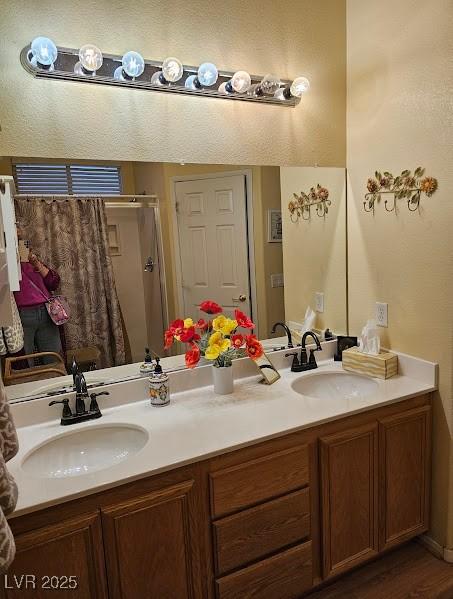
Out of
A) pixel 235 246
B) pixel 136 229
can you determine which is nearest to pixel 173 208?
pixel 136 229

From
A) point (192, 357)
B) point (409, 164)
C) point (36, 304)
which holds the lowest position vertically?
point (192, 357)

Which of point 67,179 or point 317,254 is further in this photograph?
point 317,254

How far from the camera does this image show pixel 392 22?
1865 millimetres

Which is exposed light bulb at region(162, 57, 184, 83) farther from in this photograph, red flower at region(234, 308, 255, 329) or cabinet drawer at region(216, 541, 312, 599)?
cabinet drawer at region(216, 541, 312, 599)

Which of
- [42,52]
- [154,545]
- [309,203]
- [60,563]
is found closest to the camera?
[60,563]

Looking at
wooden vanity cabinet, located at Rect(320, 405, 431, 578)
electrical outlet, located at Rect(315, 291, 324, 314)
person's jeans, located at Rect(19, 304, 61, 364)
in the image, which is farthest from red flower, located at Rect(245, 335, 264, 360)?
person's jeans, located at Rect(19, 304, 61, 364)

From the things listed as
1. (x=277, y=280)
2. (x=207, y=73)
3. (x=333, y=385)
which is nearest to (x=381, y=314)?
(x=333, y=385)

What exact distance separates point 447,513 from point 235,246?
156 centimetres

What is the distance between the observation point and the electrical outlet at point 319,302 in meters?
2.29

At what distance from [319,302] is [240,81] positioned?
116 cm

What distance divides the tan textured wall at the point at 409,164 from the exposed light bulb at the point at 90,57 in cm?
125

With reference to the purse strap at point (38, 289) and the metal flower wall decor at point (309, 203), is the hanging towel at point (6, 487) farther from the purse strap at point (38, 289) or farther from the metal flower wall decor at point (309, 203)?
the metal flower wall decor at point (309, 203)

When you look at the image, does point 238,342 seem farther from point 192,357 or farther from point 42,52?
point 42,52

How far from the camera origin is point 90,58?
1.51 meters
